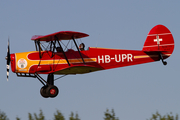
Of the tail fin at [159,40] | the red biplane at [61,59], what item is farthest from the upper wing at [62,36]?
the tail fin at [159,40]

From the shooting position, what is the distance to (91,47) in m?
19.8

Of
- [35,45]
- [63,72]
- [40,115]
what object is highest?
[35,45]

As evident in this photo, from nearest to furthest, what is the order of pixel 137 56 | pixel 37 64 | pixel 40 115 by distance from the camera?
pixel 40 115 → pixel 37 64 → pixel 137 56

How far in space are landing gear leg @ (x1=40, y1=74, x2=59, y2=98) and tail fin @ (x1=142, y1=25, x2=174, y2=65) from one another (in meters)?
5.08

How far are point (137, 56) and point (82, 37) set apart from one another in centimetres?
308

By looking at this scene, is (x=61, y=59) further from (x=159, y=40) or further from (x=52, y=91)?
(x=159, y=40)

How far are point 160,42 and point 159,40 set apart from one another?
12 cm

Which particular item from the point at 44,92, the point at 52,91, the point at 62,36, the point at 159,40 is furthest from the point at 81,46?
the point at 159,40

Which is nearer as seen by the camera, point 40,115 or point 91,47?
point 40,115

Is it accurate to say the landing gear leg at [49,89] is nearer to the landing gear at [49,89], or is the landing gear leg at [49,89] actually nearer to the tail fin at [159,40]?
the landing gear at [49,89]

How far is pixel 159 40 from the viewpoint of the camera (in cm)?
2103

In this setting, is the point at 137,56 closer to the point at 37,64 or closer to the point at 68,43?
the point at 68,43

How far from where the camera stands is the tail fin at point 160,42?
68.3 feet

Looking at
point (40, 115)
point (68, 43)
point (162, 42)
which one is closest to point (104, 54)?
point (68, 43)
